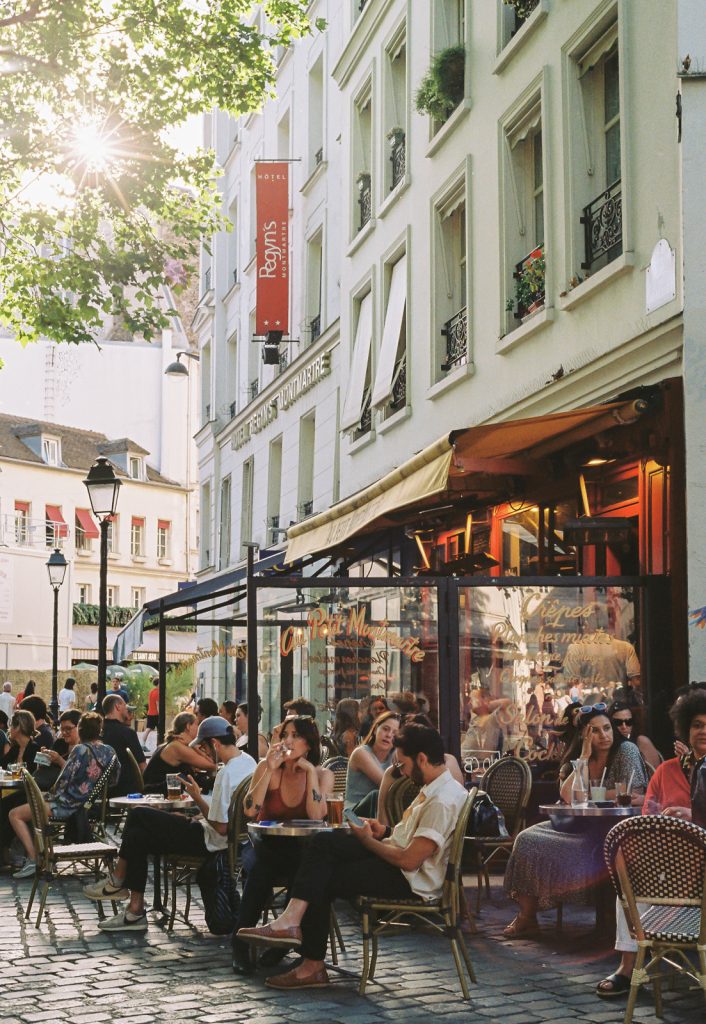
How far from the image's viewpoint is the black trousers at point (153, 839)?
9.27 m

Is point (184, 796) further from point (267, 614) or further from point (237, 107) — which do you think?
point (237, 107)

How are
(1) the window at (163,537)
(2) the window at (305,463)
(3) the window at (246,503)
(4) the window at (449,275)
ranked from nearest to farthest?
(4) the window at (449,275) < (2) the window at (305,463) < (3) the window at (246,503) < (1) the window at (163,537)

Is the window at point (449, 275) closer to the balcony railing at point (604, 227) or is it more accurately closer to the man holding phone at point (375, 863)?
the balcony railing at point (604, 227)

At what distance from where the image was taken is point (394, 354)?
18891 millimetres

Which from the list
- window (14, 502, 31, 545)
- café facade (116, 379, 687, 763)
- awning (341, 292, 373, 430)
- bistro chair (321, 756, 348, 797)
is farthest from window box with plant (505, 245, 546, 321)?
window (14, 502, 31, 545)

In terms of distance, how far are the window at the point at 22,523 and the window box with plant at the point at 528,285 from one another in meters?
45.3

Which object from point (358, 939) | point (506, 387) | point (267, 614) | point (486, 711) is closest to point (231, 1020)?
point (358, 939)

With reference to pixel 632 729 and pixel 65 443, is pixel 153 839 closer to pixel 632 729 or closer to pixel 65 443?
pixel 632 729

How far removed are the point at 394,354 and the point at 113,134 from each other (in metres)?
5.39

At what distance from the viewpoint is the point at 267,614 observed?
1241 cm

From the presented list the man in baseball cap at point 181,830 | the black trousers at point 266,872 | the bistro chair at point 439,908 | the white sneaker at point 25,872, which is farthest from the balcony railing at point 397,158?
the bistro chair at point 439,908

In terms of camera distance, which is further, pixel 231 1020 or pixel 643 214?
pixel 643 214

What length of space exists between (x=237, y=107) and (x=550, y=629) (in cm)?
765

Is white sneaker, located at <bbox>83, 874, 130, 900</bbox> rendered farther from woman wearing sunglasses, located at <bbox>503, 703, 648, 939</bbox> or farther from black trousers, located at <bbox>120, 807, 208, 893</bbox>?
woman wearing sunglasses, located at <bbox>503, 703, 648, 939</bbox>
